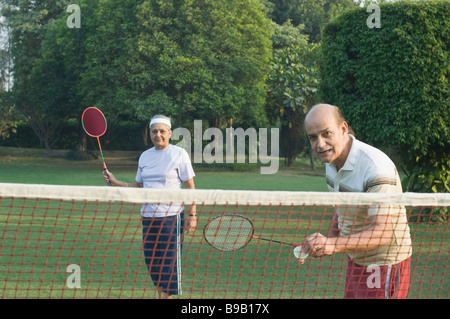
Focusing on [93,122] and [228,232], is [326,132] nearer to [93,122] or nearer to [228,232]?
[228,232]

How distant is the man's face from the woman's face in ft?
9.88

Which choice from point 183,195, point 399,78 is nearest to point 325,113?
point 183,195

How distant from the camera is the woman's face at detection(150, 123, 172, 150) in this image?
21.9 ft

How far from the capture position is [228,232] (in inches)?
217

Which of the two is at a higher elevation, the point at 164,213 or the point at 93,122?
the point at 93,122

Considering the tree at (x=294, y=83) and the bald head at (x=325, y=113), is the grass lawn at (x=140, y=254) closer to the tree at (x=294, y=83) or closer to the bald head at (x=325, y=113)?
the bald head at (x=325, y=113)

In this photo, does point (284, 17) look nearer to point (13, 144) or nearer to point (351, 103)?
point (13, 144)

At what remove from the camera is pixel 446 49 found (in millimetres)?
12031

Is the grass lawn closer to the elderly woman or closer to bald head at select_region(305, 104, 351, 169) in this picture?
the elderly woman

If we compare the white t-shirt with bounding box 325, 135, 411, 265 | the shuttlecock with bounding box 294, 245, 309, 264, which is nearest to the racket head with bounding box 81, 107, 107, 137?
the white t-shirt with bounding box 325, 135, 411, 265

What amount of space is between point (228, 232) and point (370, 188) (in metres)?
1.85

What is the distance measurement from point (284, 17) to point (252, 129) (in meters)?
15.1

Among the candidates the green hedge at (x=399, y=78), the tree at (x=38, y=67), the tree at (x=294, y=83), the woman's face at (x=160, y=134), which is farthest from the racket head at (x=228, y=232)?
the tree at (x=38, y=67)

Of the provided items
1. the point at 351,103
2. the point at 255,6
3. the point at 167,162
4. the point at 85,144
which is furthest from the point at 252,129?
the point at 167,162
